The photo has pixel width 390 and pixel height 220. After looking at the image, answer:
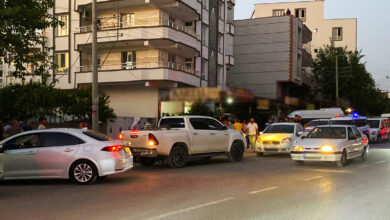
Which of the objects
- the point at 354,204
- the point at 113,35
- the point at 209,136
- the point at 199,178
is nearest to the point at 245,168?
the point at 209,136

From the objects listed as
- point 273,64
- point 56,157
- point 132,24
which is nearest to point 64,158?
point 56,157

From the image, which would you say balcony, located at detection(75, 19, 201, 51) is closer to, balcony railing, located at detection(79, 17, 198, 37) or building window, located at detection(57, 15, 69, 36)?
balcony railing, located at detection(79, 17, 198, 37)

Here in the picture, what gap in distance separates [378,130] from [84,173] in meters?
26.0

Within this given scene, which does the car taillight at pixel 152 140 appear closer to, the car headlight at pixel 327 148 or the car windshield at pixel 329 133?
the car headlight at pixel 327 148

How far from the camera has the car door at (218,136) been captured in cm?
1723

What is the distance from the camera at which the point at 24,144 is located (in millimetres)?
12125

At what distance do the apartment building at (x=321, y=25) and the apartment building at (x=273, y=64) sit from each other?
2446 inches

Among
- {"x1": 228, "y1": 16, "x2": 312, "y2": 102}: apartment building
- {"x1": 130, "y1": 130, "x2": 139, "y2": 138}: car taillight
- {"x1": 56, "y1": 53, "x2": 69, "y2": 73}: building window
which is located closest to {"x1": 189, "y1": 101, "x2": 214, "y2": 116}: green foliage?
{"x1": 228, "y1": 16, "x2": 312, "y2": 102}: apartment building

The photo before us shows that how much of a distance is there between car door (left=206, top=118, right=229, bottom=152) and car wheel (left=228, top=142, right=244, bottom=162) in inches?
16.1

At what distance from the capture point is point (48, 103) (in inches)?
1019

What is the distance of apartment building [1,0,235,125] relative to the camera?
3075 centimetres

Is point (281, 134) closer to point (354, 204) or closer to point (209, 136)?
point (209, 136)

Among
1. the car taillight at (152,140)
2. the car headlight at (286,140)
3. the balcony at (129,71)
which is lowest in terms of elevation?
the car headlight at (286,140)

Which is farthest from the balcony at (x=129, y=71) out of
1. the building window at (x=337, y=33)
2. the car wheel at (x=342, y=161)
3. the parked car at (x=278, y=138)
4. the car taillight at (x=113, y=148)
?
the building window at (x=337, y=33)
